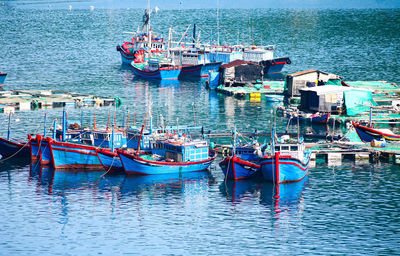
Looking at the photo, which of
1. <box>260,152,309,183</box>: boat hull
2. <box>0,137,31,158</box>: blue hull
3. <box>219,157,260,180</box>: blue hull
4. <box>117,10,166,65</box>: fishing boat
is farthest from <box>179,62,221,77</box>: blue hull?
<box>260,152,309,183</box>: boat hull

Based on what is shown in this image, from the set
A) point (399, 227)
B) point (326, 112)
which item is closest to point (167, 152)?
point (399, 227)

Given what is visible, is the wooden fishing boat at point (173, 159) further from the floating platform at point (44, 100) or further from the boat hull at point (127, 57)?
the boat hull at point (127, 57)

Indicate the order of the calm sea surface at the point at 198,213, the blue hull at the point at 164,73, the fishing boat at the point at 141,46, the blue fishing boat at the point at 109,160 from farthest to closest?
the fishing boat at the point at 141,46
the blue hull at the point at 164,73
the blue fishing boat at the point at 109,160
the calm sea surface at the point at 198,213

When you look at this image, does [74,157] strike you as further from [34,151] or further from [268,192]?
[268,192]

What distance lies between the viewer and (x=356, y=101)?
115625 mm

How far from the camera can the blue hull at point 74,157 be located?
85.2 m

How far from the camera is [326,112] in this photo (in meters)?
114

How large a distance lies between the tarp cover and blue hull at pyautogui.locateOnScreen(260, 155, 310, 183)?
35851mm

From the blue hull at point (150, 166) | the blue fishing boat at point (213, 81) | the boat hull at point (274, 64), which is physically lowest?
the blue hull at point (150, 166)

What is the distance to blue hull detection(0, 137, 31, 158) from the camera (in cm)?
9019

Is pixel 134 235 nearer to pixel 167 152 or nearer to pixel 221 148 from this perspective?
pixel 167 152

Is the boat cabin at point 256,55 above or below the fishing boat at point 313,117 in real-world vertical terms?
above

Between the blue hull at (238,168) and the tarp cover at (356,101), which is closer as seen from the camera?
the blue hull at (238,168)

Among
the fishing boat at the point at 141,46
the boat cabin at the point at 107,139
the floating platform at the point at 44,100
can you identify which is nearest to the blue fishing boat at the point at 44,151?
the boat cabin at the point at 107,139
